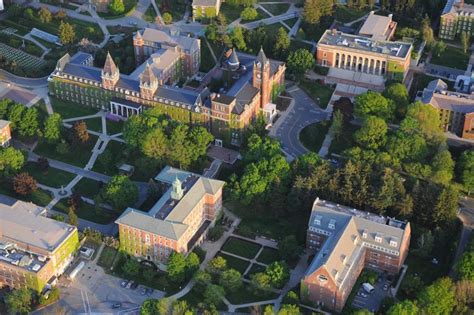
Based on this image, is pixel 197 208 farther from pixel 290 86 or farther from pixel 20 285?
pixel 290 86

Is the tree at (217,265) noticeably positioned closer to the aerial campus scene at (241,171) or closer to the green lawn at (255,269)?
the aerial campus scene at (241,171)

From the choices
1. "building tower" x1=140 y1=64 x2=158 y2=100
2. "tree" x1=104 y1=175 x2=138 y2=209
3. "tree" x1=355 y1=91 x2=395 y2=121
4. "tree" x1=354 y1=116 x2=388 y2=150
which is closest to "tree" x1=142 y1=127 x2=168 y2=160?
"tree" x1=104 y1=175 x2=138 y2=209

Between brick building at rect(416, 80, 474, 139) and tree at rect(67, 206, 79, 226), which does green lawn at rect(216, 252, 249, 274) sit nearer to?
tree at rect(67, 206, 79, 226)

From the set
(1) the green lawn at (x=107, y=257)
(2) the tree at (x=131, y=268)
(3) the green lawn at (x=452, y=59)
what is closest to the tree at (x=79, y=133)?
(1) the green lawn at (x=107, y=257)

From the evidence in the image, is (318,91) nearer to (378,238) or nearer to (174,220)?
(378,238)

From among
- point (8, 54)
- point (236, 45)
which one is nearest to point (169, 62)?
point (236, 45)
